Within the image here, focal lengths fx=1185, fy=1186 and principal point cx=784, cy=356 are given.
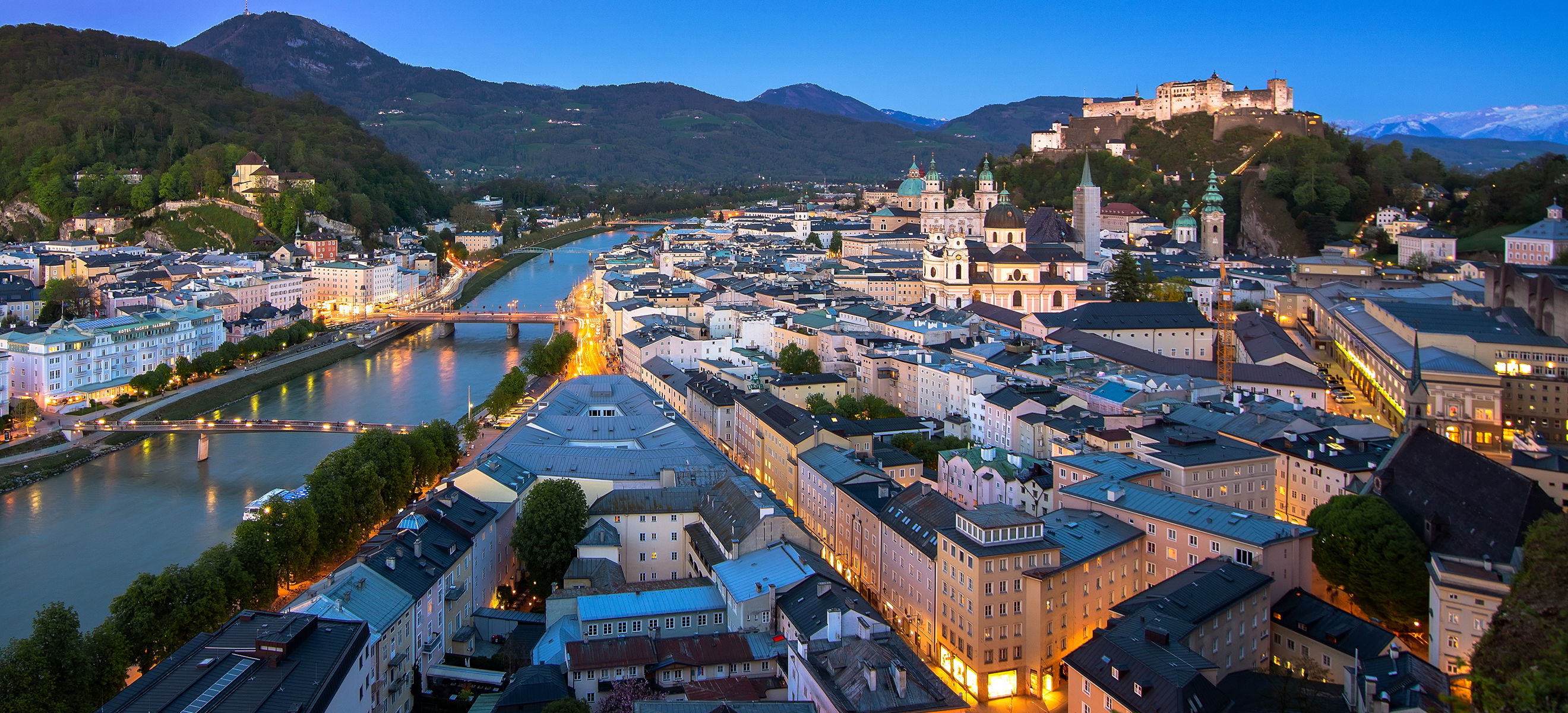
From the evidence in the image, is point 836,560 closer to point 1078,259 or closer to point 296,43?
point 1078,259

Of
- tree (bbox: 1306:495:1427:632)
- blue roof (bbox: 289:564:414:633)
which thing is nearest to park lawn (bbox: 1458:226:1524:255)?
tree (bbox: 1306:495:1427:632)

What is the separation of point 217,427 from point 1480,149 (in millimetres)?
47644

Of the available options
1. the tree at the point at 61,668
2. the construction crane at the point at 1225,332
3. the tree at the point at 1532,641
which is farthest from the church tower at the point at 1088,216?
the tree at the point at 61,668

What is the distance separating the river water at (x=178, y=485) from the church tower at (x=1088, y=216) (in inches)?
452

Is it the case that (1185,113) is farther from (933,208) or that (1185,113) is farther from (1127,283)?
(1127,283)

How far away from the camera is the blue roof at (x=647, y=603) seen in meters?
6.82

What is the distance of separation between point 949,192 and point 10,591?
83.0 ft

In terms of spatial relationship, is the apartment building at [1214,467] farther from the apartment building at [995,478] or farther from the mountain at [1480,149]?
the mountain at [1480,149]

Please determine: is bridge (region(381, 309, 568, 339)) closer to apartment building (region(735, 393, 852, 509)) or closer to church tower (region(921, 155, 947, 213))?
church tower (region(921, 155, 947, 213))

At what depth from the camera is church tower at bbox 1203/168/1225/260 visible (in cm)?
2280

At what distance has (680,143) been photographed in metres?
79.1

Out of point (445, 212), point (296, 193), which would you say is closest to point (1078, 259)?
point (296, 193)

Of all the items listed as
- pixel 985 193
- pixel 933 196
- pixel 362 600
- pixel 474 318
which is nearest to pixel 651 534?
pixel 362 600

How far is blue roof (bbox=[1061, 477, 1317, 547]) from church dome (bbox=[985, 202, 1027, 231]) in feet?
45.1
